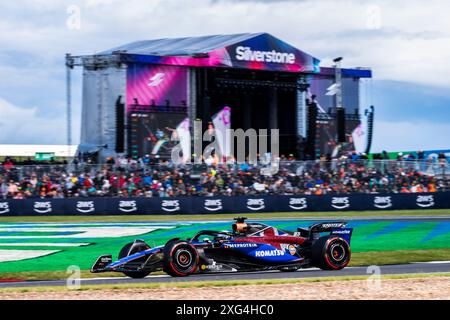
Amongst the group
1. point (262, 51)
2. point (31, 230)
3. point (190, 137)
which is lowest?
point (31, 230)

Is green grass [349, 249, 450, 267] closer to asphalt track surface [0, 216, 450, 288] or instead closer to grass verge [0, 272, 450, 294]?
asphalt track surface [0, 216, 450, 288]

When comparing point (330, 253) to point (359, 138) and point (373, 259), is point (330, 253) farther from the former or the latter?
point (359, 138)

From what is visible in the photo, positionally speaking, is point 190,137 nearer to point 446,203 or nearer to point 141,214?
point 141,214

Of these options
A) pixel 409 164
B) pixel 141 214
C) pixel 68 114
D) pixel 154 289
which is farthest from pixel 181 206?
pixel 154 289

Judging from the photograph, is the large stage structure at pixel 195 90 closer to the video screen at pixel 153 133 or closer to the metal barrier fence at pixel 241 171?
the video screen at pixel 153 133

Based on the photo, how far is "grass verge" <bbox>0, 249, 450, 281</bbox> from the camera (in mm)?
16672

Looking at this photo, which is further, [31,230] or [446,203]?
[446,203]

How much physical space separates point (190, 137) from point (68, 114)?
21.0 feet

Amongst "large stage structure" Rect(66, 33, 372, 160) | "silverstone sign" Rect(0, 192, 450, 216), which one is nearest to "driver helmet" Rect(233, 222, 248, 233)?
"silverstone sign" Rect(0, 192, 450, 216)

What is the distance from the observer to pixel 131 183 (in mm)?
36188

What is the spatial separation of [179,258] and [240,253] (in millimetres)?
1250

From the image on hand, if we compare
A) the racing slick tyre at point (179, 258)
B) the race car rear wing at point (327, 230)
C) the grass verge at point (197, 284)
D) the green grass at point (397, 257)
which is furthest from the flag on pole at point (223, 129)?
the grass verge at point (197, 284)

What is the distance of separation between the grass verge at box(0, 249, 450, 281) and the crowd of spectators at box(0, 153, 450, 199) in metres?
17.1

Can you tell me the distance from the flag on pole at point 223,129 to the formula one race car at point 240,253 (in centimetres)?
2647
